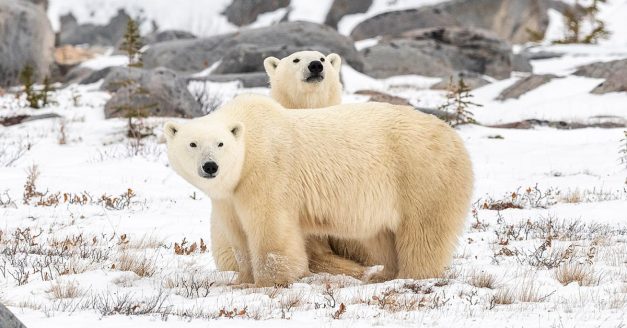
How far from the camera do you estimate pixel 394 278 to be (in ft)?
18.3

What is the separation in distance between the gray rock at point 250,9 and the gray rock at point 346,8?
11.2ft

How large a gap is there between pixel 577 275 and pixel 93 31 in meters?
39.5

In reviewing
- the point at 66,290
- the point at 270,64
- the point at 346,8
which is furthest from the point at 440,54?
the point at 66,290

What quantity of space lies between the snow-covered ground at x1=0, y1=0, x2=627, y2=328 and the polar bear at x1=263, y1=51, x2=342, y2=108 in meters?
1.47

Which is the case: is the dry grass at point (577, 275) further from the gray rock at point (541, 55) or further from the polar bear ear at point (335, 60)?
the gray rock at point (541, 55)

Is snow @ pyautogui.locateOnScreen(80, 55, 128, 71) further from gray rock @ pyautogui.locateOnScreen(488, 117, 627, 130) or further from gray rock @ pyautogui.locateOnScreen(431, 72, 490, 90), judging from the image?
gray rock @ pyautogui.locateOnScreen(488, 117, 627, 130)

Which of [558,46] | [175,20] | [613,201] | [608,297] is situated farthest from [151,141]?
[175,20]

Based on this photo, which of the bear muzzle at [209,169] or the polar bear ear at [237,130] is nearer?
the bear muzzle at [209,169]

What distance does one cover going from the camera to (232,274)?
5.59 m

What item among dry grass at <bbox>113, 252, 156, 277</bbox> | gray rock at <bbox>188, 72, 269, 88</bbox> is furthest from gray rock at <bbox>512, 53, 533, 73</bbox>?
dry grass at <bbox>113, 252, 156, 277</bbox>

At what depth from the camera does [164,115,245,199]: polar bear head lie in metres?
4.67

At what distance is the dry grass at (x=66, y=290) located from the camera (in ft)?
14.6

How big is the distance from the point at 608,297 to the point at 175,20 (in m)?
38.8

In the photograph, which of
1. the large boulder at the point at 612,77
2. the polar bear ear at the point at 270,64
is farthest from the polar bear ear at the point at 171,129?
the large boulder at the point at 612,77
